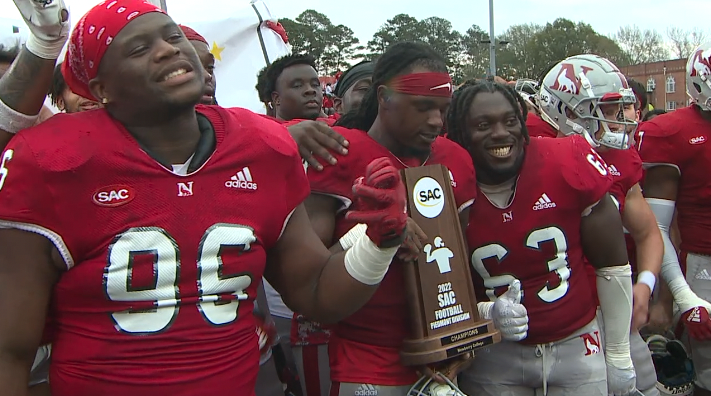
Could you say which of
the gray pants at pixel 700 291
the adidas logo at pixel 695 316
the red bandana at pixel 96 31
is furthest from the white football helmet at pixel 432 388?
the gray pants at pixel 700 291

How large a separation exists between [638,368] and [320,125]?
6.65 feet

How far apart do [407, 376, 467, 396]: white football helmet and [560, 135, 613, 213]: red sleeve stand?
3.18ft

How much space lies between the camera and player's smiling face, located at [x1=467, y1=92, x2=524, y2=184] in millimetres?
2750

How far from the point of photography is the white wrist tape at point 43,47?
1800 mm

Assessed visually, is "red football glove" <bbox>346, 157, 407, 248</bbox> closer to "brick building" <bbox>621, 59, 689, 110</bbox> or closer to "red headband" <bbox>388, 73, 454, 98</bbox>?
"red headband" <bbox>388, 73, 454, 98</bbox>

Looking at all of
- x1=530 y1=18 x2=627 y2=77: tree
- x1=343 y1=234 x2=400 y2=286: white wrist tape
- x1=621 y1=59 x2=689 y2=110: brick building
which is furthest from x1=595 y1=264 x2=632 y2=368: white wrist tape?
x1=621 y1=59 x2=689 y2=110: brick building

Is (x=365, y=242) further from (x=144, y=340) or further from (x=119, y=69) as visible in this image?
(x=119, y=69)

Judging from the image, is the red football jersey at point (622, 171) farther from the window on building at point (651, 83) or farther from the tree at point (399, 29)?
the window on building at point (651, 83)

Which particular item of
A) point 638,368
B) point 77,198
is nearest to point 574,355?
point 638,368

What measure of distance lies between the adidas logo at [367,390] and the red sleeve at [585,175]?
115 centimetres

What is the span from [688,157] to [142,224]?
10.8 ft

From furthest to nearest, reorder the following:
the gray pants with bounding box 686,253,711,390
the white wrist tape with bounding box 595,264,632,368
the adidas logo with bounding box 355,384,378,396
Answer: the gray pants with bounding box 686,253,711,390
the white wrist tape with bounding box 595,264,632,368
the adidas logo with bounding box 355,384,378,396

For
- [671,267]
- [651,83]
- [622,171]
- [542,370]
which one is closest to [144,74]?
[542,370]

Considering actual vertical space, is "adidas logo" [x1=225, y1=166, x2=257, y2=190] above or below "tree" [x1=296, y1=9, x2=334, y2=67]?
below
